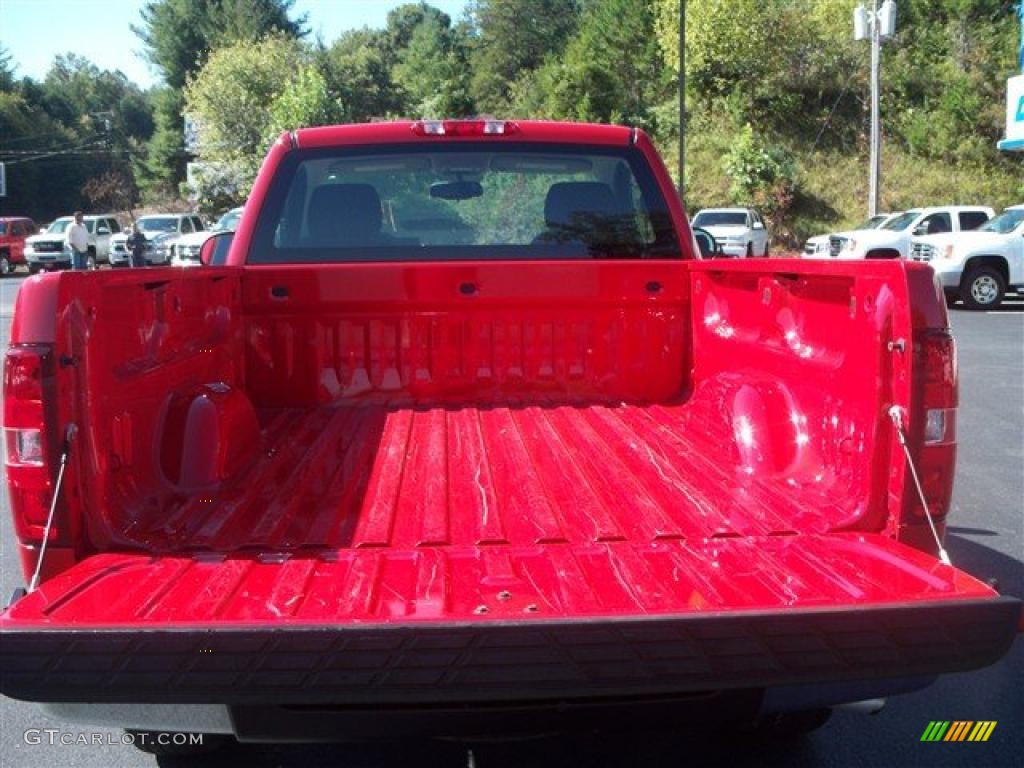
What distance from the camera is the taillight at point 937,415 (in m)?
2.69

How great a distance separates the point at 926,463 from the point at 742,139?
137ft

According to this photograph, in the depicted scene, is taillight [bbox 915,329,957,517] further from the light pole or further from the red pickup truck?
the light pole

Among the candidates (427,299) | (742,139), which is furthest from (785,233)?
(427,299)

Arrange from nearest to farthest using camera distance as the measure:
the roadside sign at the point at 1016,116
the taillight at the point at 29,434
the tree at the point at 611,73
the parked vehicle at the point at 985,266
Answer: the taillight at the point at 29,434 < the parked vehicle at the point at 985,266 < the roadside sign at the point at 1016,116 < the tree at the point at 611,73

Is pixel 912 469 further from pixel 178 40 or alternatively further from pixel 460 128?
pixel 178 40

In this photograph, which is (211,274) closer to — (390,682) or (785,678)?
(390,682)

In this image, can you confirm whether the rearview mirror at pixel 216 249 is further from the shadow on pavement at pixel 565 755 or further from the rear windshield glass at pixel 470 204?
the shadow on pavement at pixel 565 755

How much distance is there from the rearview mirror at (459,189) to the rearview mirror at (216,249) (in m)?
0.95

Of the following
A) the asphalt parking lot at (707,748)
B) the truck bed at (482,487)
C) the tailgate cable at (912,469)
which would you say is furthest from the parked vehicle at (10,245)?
the tailgate cable at (912,469)

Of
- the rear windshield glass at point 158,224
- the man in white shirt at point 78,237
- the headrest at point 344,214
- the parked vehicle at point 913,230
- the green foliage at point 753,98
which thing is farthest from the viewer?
the green foliage at point 753,98

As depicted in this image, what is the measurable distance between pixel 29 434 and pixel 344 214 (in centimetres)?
220

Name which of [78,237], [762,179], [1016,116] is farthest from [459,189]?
[762,179]

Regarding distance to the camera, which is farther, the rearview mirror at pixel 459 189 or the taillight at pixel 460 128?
the rearview mirror at pixel 459 189

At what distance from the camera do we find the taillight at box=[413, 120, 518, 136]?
4.61m
